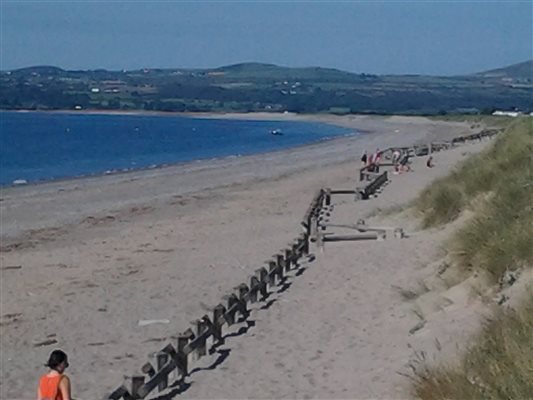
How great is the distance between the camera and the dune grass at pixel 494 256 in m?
5.98

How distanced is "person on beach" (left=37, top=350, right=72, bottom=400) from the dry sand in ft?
6.52

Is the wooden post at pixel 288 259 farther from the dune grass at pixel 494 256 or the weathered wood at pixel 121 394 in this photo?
the weathered wood at pixel 121 394

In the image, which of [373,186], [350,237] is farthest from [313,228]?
[373,186]

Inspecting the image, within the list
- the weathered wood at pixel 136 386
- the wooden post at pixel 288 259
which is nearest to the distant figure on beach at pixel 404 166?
the wooden post at pixel 288 259

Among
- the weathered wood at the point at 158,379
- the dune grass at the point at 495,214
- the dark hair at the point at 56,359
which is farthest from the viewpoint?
the dune grass at the point at 495,214

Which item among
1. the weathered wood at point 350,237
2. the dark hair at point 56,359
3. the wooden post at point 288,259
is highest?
the dark hair at point 56,359

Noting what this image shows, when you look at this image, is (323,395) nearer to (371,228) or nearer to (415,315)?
(415,315)

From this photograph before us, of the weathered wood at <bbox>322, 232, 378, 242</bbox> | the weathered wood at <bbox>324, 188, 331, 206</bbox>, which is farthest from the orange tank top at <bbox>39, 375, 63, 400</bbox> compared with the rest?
the weathered wood at <bbox>324, 188, 331, 206</bbox>

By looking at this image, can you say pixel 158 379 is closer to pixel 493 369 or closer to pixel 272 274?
pixel 493 369

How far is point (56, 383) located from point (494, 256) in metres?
4.35

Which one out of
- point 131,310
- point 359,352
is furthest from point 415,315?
point 131,310

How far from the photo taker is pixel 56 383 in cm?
768

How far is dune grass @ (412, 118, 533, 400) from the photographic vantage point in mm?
5977

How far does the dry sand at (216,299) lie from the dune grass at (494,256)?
1.97 ft
